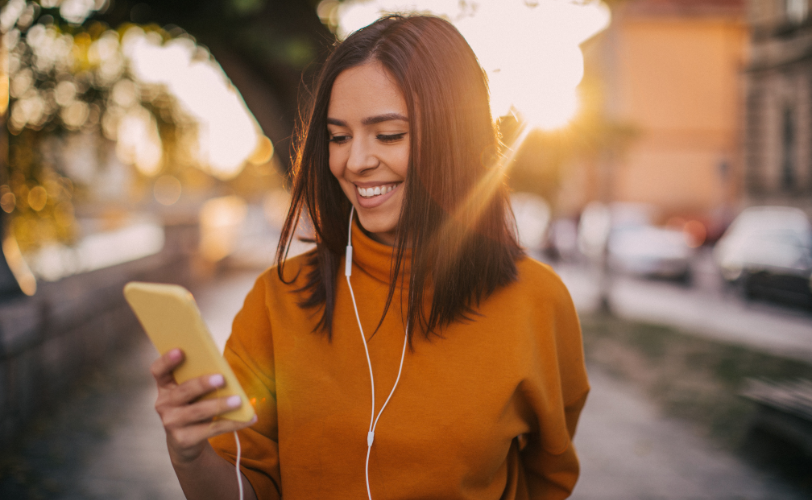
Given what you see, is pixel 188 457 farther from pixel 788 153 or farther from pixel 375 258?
pixel 788 153

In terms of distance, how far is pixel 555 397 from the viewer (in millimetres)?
1700

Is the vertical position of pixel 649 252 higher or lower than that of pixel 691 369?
lower

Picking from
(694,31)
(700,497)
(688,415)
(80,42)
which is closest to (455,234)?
(700,497)

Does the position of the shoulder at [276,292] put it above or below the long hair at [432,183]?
below

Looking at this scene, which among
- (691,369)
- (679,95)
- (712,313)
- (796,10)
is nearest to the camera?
(691,369)

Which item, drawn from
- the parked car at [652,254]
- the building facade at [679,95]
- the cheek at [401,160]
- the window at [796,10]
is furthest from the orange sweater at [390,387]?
the building facade at [679,95]

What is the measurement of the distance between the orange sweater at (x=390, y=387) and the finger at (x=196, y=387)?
35 cm

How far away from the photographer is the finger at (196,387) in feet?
4.06

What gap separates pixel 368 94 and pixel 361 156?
16 cm

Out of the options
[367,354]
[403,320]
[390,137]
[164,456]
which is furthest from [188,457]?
[164,456]

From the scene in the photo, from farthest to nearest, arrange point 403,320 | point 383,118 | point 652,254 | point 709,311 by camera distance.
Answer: point 652,254, point 709,311, point 403,320, point 383,118

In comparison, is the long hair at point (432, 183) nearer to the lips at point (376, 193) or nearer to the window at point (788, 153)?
the lips at point (376, 193)

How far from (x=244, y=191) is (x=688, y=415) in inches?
1700

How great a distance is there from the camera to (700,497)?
3947 mm
